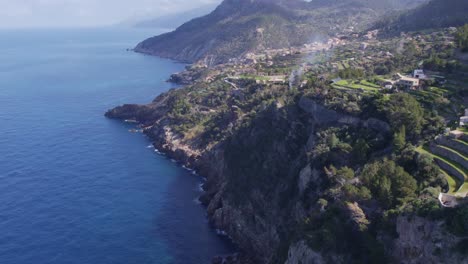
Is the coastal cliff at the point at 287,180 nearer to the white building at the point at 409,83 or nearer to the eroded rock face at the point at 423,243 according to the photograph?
the eroded rock face at the point at 423,243

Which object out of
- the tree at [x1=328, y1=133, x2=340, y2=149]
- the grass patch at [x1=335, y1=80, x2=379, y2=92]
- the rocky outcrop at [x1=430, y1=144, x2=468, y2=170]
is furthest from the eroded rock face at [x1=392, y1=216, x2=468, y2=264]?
the grass patch at [x1=335, y1=80, x2=379, y2=92]

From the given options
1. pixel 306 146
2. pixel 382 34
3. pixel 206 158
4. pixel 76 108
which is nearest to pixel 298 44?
pixel 382 34

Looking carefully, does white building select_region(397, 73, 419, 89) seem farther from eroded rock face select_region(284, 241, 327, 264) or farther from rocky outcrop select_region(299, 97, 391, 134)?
eroded rock face select_region(284, 241, 327, 264)

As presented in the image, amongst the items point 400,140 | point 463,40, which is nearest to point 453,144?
point 400,140

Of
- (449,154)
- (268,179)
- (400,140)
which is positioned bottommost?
(268,179)

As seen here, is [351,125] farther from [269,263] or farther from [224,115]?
[224,115]

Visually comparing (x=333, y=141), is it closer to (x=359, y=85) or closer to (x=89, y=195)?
(x=359, y=85)

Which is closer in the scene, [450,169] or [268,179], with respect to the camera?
[450,169]
